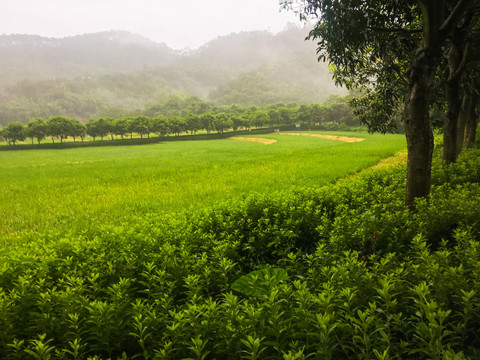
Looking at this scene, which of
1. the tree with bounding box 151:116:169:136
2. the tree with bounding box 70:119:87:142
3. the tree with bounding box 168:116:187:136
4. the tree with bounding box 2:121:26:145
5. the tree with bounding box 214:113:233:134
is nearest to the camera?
the tree with bounding box 2:121:26:145

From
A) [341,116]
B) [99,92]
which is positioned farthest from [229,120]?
[99,92]

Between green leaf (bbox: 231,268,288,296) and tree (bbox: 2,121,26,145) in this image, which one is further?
tree (bbox: 2,121,26,145)

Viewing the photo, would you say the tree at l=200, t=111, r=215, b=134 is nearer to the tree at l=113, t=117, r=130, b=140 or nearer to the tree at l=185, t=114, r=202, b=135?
the tree at l=185, t=114, r=202, b=135

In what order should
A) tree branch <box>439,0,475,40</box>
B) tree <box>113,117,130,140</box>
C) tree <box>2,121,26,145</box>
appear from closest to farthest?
tree branch <box>439,0,475,40</box>, tree <box>2,121,26,145</box>, tree <box>113,117,130,140</box>

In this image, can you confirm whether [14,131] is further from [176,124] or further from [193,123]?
[193,123]

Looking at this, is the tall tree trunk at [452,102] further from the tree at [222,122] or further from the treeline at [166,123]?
the tree at [222,122]

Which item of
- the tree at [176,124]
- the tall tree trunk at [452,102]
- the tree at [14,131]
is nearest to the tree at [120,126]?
the tree at [176,124]

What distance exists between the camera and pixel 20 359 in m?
2.10

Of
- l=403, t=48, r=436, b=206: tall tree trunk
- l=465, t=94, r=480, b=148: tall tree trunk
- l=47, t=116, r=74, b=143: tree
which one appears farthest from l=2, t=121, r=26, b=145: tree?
l=465, t=94, r=480, b=148: tall tree trunk

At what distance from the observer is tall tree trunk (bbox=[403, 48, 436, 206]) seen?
17.5 feet

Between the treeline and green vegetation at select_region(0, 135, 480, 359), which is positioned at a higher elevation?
the treeline

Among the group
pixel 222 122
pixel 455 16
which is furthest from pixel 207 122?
pixel 455 16

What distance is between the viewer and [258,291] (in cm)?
252

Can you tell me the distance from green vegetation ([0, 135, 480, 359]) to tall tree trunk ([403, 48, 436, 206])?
0.65 meters
